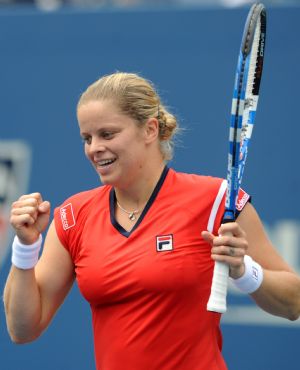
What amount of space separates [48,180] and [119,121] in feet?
7.40

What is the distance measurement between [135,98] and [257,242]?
0.62 metres

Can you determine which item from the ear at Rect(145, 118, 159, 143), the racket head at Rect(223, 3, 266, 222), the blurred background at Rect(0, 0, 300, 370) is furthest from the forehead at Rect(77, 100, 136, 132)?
the blurred background at Rect(0, 0, 300, 370)

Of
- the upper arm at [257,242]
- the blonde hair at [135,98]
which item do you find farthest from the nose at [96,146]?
the upper arm at [257,242]

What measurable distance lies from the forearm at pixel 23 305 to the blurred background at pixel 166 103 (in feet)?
6.43

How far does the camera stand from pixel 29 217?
2.73 m

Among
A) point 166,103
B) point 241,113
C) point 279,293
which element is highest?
point 166,103

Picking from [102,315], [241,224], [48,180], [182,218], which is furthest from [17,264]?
[48,180]

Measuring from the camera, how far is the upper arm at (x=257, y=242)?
107 inches

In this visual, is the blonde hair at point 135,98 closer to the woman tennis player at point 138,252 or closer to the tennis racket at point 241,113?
the woman tennis player at point 138,252

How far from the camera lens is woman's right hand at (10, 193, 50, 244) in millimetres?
2738

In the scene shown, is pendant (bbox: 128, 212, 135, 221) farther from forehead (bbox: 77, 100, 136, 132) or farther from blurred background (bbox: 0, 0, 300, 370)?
blurred background (bbox: 0, 0, 300, 370)

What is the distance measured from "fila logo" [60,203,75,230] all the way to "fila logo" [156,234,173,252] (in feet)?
1.07

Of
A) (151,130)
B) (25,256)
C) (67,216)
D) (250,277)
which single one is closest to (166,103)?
(151,130)

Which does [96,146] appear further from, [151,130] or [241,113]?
[241,113]
